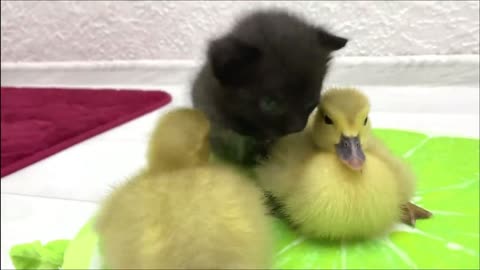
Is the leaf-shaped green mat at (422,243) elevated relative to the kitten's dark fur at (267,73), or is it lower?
lower

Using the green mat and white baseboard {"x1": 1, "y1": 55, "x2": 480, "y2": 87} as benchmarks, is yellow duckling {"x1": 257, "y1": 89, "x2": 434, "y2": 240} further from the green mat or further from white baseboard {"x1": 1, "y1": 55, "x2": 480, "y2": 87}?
white baseboard {"x1": 1, "y1": 55, "x2": 480, "y2": 87}

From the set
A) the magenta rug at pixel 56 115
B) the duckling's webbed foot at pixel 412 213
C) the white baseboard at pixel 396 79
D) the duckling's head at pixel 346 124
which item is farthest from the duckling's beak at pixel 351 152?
the magenta rug at pixel 56 115

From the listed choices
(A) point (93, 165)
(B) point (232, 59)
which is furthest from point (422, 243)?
(A) point (93, 165)

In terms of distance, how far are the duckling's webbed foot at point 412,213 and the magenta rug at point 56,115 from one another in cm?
85

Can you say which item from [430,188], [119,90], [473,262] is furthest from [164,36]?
[473,262]

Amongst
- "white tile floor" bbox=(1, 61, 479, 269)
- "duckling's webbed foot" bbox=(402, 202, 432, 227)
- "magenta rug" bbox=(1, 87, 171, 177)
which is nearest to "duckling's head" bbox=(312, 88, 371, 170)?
"duckling's webbed foot" bbox=(402, 202, 432, 227)

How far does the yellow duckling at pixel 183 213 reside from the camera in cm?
38

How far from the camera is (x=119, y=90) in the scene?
1.55m

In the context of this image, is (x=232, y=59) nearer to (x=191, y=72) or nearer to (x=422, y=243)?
(x=422, y=243)

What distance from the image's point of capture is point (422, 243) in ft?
1.73

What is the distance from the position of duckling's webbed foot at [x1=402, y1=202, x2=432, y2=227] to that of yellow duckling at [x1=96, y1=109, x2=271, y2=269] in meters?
0.17

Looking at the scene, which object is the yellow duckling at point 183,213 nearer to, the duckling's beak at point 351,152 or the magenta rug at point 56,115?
the duckling's beak at point 351,152

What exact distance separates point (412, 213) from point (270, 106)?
7.0 inches

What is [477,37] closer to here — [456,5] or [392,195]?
[456,5]
